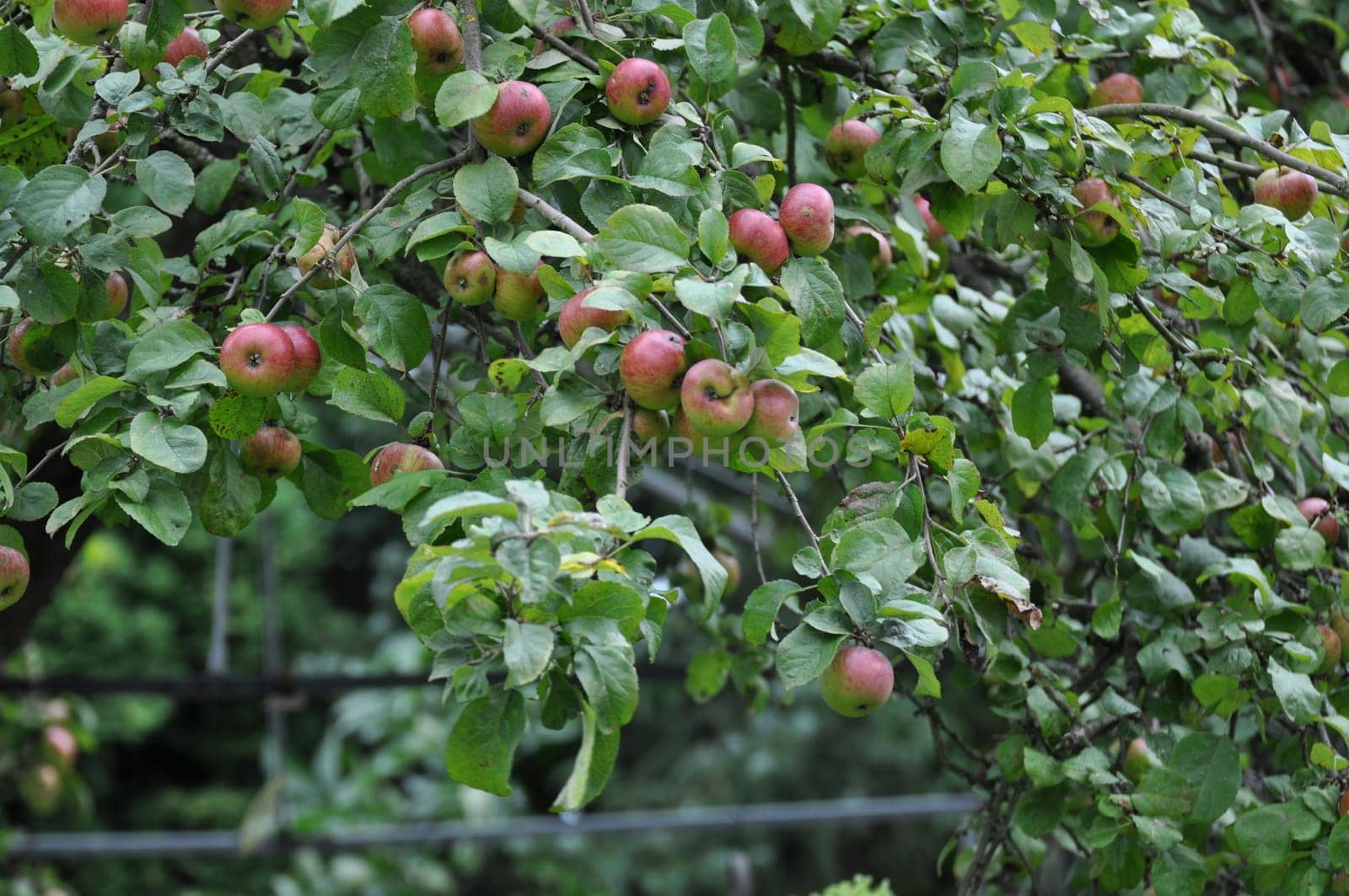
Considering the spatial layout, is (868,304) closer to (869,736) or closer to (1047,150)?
(1047,150)

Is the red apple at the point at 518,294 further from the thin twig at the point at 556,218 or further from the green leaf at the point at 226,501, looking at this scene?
the green leaf at the point at 226,501

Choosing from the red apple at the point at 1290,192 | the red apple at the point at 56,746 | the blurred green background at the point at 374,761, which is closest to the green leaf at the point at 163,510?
the red apple at the point at 1290,192

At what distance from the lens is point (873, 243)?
1227mm

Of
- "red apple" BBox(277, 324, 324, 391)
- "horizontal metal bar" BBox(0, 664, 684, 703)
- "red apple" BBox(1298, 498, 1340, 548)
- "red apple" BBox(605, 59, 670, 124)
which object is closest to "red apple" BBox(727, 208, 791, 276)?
"red apple" BBox(605, 59, 670, 124)

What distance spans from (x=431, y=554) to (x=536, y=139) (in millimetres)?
351

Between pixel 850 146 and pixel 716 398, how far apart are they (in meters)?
0.51

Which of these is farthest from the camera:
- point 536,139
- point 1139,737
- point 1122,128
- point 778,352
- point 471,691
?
point 1139,737

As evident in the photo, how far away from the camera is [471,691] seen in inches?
25.9

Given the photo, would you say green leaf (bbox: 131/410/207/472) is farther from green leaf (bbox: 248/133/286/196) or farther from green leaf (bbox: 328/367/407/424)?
green leaf (bbox: 248/133/286/196)

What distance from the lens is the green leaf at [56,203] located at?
0.89 meters

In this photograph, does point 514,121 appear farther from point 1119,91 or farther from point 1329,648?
point 1329,648

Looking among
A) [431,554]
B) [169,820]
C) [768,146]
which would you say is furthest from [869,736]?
[431,554]

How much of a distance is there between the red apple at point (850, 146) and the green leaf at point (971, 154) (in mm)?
177

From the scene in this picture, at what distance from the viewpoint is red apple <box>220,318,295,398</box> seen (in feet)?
2.85
